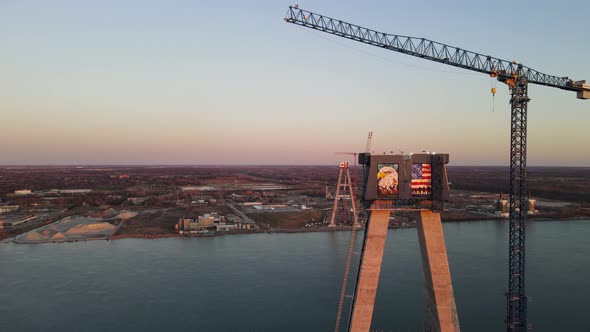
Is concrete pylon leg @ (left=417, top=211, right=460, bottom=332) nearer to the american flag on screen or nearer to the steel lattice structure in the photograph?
the american flag on screen

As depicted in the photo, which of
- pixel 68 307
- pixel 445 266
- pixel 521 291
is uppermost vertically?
pixel 445 266

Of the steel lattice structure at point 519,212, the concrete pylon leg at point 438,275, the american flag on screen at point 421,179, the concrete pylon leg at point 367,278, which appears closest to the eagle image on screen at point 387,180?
the american flag on screen at point 421,179

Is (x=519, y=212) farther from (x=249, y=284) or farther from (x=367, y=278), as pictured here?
(x=249, y=284)

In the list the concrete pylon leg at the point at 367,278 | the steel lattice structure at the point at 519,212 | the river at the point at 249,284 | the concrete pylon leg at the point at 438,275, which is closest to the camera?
the concrete pylon leg at the point at 438,275

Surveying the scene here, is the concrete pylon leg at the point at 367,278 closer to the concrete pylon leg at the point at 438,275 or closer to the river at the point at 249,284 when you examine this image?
the concrete pylon leg at the point at 438,275

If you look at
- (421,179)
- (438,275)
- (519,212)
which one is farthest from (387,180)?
(519,212)

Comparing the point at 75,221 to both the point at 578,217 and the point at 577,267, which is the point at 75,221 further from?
the point at 578,217

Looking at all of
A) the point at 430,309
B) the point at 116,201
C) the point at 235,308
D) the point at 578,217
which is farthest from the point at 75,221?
the point at 578,217
